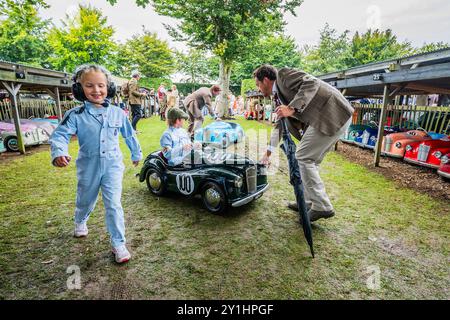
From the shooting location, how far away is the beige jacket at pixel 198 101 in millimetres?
7879

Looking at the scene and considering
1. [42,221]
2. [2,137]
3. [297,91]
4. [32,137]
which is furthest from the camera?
[32,137]

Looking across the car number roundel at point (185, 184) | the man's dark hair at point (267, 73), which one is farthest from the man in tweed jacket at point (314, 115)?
the car number roundel at point (185, 184)

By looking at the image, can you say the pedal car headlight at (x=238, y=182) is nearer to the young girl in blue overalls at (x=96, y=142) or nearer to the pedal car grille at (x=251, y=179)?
the pedal car grille at (x=251, y=179)

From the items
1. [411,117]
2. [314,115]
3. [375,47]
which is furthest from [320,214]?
[375,47]

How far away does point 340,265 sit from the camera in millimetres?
2371

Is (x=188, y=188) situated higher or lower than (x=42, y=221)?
higher

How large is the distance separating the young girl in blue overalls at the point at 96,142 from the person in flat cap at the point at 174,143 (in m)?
1.33

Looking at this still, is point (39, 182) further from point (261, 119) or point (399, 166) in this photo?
point (261, 119)

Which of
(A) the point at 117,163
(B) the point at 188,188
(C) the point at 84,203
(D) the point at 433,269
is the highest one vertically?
(A) the point at 117,163

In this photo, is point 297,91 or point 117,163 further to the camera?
point 297,91

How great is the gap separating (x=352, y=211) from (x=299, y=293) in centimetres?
219

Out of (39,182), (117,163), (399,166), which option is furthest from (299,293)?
(399,166)

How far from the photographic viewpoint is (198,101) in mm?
8039

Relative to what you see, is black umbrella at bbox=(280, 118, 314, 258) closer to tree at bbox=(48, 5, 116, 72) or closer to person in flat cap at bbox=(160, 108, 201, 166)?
person in flat cap at bbox=(160, 108, 201, 166)
